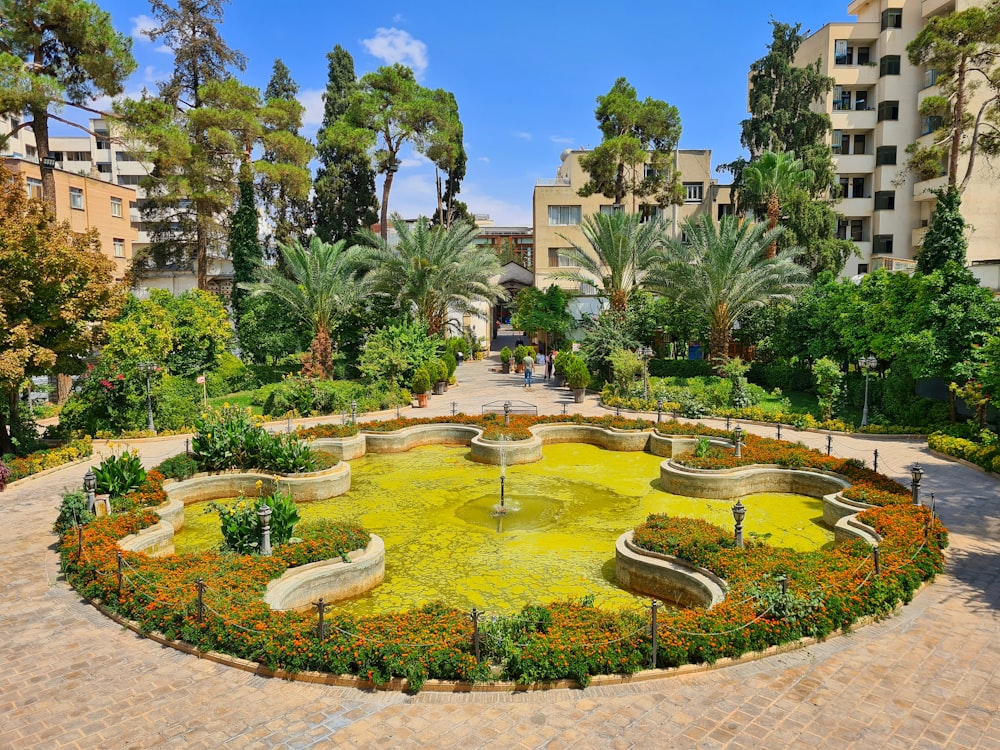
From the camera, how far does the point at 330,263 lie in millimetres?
28703

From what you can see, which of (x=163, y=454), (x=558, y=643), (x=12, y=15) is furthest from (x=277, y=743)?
(x=12, y=15)

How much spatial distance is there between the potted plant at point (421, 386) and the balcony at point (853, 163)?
32135mm

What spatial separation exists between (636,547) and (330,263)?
21989 millimetres

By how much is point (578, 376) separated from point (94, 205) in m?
31.9

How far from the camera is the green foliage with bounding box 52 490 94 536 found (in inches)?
461

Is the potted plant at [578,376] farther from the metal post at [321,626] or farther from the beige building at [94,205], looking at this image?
the beige building at [94,205]

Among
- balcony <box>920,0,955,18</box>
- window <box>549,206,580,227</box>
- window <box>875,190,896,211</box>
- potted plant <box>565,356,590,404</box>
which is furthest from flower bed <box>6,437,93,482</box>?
balcony <box>920,0,955,18</box>

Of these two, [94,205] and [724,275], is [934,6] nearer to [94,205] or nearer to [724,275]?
[724,275]

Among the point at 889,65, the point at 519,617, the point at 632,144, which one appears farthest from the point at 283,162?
the point at 889,65

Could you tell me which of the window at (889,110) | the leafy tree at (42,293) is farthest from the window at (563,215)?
the leafy tree at (42,293)

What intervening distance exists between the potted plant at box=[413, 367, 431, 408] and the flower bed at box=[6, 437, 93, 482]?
36.5ft

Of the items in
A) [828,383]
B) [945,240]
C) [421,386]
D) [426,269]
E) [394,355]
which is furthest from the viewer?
[426,269]

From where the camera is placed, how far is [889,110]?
4022 cm

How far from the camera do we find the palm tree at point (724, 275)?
89.7 feet
